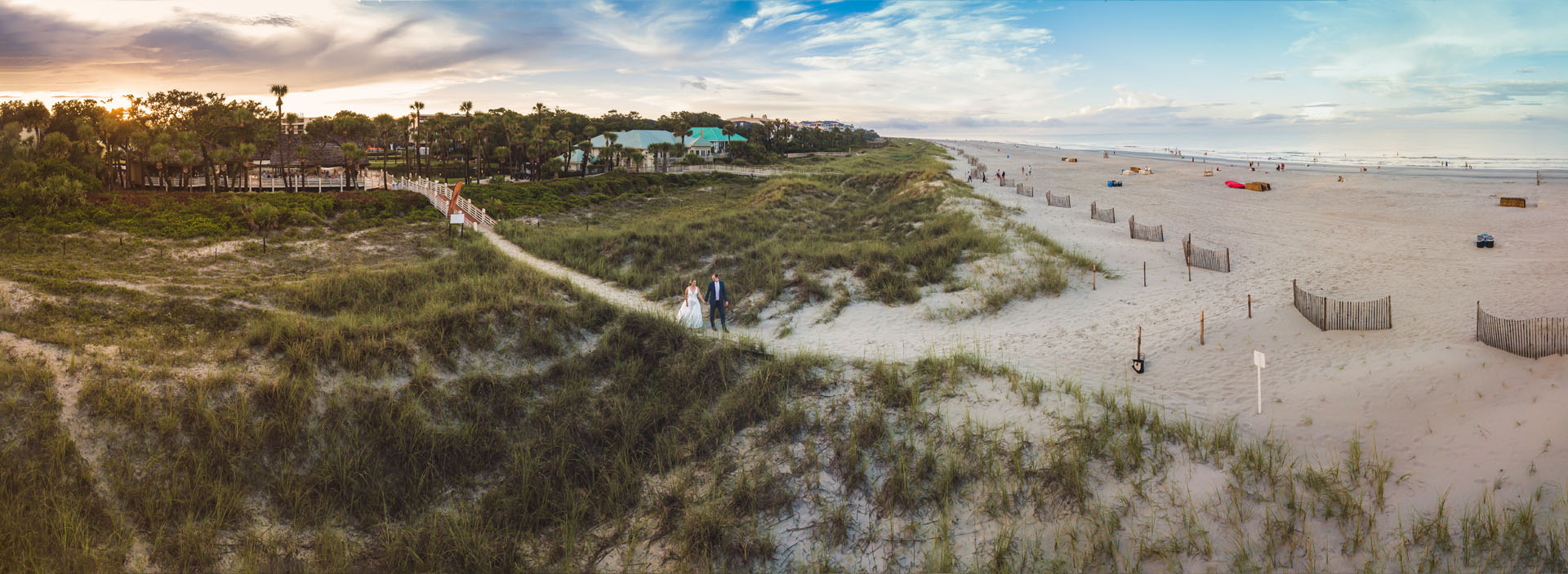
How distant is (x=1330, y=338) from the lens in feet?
41.4

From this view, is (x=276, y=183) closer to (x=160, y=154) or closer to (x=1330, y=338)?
(x=160, y=154)

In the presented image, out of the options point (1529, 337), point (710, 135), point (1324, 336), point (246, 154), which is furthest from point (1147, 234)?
point (710, 135)

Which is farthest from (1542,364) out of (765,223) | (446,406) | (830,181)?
(830,181)

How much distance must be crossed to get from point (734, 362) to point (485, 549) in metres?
5.87

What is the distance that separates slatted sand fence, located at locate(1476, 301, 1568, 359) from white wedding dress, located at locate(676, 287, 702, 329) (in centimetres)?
1451

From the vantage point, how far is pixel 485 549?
7324 millimetres

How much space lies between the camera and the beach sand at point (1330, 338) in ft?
27.5

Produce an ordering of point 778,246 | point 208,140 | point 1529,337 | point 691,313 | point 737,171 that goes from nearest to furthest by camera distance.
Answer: point 1529,337
point 691,313
point 778,246
point 208,140
point 737,171

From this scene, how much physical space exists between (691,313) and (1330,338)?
13.4 metres

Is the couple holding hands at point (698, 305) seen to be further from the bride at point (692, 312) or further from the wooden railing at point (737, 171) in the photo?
the wooden railing at point (737, 171)

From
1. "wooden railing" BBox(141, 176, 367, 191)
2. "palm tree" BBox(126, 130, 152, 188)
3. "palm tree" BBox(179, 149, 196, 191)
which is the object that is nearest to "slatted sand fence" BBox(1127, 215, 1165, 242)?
"wooden railing" BBox(141, 176, 367, 191)

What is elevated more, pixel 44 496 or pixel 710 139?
pixel 710 139

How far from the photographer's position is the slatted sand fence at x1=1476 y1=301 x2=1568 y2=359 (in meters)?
9.82

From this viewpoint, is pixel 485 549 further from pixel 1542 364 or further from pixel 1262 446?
pixel 1542 364
